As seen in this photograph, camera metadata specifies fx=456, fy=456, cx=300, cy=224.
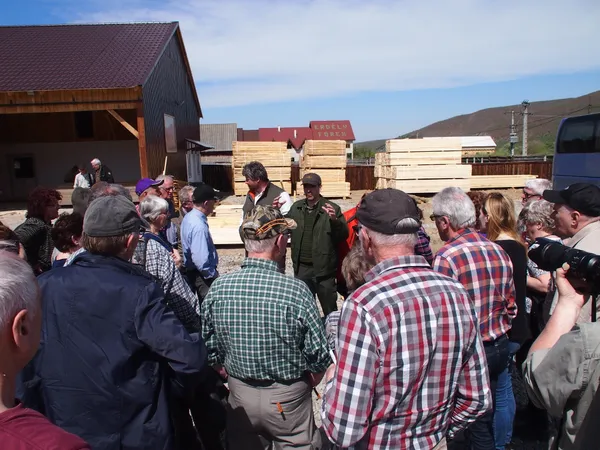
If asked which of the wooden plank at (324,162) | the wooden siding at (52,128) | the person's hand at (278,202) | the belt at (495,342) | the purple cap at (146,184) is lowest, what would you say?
the belt at (495,342)

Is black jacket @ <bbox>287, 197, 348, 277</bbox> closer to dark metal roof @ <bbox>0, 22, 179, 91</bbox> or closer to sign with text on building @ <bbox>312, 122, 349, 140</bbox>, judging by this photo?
dark metal roof @ <bbox>0, 22, 179, 91</bbox>

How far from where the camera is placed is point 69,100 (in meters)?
15.2

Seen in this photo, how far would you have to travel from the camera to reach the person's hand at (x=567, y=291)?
1942 mm

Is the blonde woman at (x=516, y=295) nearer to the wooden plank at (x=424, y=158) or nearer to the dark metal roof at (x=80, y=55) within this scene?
the dark metal roof at (x=80, y=55)

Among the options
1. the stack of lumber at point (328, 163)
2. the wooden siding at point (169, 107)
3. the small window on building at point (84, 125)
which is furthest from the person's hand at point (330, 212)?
the small window on building at point (84, 125)

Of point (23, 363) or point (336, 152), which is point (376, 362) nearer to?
point (23, 363)

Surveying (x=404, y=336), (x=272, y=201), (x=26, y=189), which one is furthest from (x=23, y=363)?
(x=26, y=189)

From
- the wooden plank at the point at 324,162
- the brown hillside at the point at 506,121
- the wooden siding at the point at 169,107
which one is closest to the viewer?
the wooden siding at the point at 169,107

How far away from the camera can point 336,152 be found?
19344mm

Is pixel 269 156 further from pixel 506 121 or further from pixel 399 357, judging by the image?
pixel 506 121

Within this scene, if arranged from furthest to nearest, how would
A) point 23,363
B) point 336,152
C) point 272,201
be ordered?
point 336,152 → point 272,201 → point 23,363

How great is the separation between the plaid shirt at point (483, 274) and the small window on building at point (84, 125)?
66.9ft

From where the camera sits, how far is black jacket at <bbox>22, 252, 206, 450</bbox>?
2.01 meters

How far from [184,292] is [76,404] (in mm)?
1111
